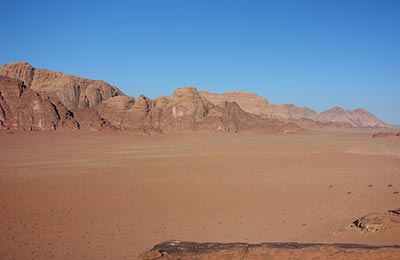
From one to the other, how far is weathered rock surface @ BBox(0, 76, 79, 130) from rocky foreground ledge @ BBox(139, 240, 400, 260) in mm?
51295

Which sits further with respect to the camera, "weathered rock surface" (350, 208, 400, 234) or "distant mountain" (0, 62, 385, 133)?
"distant mountain" (0, 62, 385, 133)

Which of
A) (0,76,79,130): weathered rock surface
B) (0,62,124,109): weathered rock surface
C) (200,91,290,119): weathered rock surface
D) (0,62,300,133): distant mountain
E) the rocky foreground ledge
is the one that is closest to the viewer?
the rocky foreground ledge

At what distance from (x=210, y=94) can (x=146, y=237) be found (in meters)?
121

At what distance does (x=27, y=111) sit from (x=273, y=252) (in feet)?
184

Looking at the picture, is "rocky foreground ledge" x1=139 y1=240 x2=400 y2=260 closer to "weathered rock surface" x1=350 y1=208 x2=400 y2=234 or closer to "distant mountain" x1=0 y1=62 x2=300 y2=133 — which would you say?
"weathered rock surface" x1=350 y1=208 x2=400 y2=234

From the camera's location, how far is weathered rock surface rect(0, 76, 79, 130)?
50.5 m

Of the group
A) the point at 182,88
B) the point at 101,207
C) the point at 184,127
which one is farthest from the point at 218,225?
the point at 182,88

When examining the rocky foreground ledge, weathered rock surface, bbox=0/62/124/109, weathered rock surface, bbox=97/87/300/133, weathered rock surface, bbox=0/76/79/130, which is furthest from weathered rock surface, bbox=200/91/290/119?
the rocky foreground ledge

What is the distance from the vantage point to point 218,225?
970 cm

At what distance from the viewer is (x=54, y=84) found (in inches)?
3469

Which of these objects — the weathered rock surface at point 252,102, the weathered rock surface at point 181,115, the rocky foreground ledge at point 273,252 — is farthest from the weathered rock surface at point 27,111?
the weathered rock surface at point 252,102

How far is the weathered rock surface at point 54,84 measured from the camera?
8525 cm

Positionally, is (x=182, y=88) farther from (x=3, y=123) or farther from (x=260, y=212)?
(x=260, y=212)

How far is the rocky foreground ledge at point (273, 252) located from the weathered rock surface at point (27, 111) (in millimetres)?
51295
